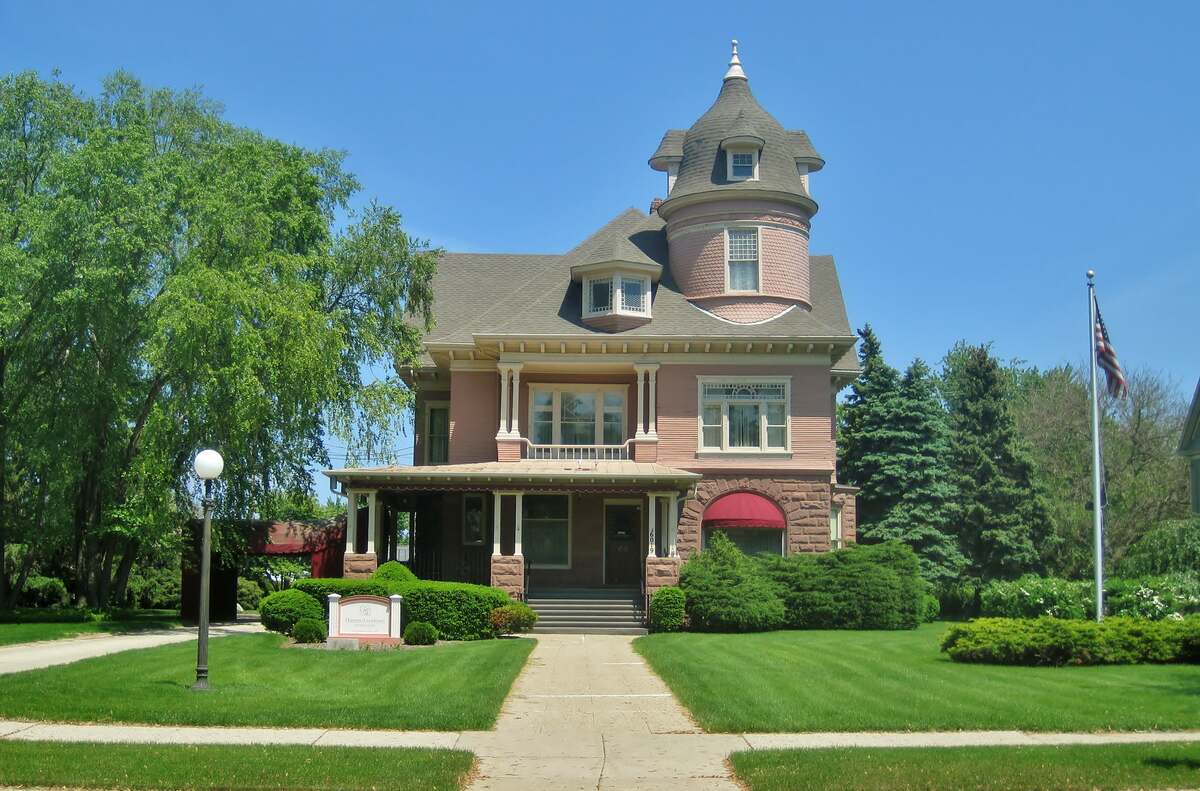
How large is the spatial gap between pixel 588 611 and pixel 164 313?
12127 millimetres

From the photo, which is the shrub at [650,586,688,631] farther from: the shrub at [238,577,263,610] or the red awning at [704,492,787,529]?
the shrub at [238,577,263,610]

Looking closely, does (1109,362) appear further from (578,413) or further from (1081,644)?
(578,413)

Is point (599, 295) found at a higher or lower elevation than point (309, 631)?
higher

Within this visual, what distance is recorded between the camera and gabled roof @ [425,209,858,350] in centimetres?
3319

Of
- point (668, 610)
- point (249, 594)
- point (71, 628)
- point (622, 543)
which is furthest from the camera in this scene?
A: point (249, 594)

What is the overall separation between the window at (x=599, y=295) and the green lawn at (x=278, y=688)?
1328 centimetres

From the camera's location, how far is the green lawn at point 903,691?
14.1 meters

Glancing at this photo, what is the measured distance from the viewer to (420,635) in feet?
79.5

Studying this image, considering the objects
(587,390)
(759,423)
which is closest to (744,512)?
(759,423)

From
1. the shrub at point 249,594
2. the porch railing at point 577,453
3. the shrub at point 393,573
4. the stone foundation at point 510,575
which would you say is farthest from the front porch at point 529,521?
the shrub at point 249,594

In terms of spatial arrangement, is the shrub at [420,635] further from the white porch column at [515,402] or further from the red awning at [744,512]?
the red awning at [744,512]

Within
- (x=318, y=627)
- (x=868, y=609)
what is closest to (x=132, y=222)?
(x=318, y=627)

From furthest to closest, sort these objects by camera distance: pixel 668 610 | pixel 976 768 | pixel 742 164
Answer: pixel 742 164 < pixel 668 610 < pixel 976 768

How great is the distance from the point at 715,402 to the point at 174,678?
1880 centimetres
